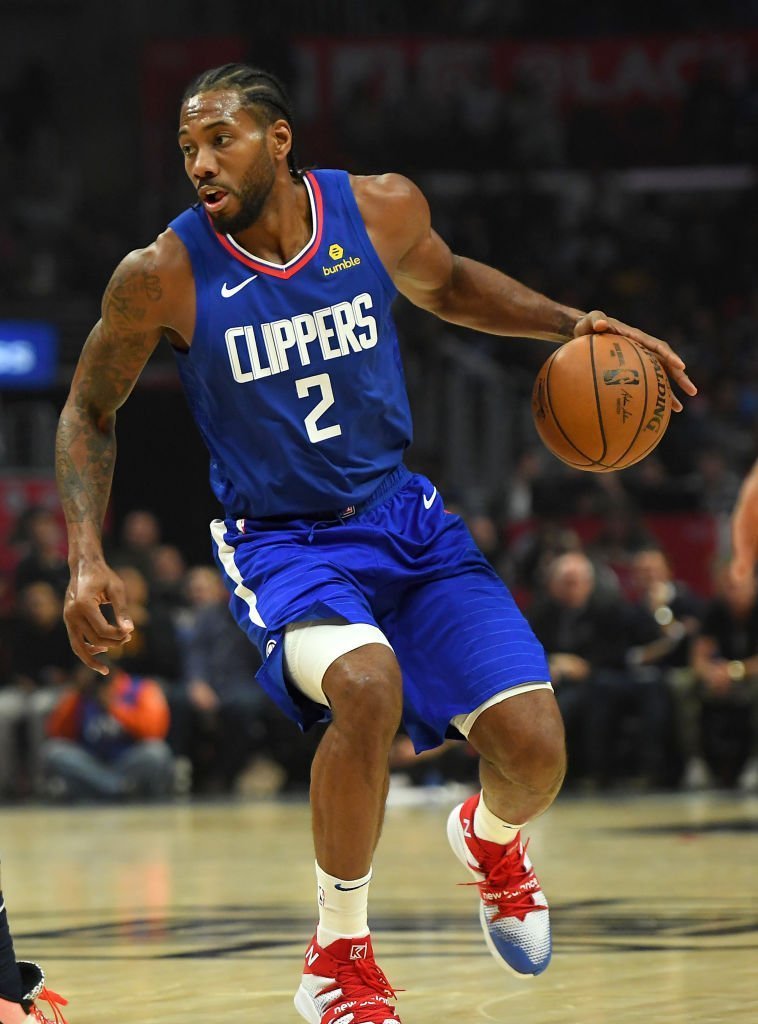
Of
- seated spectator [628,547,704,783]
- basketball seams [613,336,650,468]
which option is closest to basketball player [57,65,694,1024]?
basketball seams [613,336,650,468]

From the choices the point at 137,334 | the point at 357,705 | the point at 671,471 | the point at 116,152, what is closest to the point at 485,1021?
the point at 357,705

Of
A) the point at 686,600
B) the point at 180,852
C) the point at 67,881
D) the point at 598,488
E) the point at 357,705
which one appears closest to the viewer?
the point at 357,705

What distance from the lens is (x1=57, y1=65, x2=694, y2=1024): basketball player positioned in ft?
13.1

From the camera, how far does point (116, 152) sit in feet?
67.2

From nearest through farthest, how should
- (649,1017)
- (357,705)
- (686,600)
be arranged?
(357,705)
(649,1017)
(686,600)

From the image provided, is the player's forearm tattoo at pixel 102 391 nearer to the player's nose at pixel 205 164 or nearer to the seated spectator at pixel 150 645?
the player's nose at pixel 205 164

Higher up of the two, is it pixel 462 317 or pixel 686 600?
pixel 462 317

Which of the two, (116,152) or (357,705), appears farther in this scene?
(116,152)

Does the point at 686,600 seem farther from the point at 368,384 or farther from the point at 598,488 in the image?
the point at 368,384

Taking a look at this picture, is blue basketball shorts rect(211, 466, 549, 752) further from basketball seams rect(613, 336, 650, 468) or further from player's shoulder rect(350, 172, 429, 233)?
player's shoulder rect(350, 172, 429, 233)

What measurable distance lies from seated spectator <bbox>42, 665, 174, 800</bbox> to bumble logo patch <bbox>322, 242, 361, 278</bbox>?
7942mm

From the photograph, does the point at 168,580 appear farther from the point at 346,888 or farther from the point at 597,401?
the point at 346,888

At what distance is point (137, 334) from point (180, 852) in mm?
4982

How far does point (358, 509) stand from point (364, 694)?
585 mm
